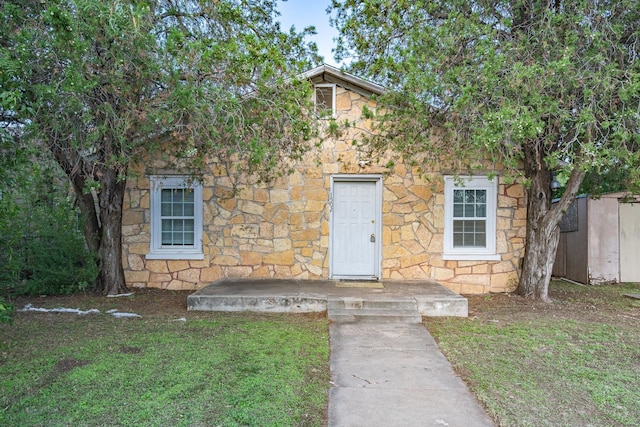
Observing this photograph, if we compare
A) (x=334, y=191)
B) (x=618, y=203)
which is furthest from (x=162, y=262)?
(x=618, y=203)

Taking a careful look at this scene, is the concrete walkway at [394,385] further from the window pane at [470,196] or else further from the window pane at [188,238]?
the window pane at [188,238]

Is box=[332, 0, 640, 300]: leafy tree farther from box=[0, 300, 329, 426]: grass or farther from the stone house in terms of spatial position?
box=[0, 300, 329, 426]: grass

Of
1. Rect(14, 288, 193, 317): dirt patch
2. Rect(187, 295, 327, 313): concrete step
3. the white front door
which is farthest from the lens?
the white front door

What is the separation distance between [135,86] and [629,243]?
35.9ft

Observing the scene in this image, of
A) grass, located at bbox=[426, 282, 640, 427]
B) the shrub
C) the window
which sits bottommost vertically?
grass, located at bbox=[426, 282, 640, 427]

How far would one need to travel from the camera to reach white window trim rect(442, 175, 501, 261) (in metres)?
8.80

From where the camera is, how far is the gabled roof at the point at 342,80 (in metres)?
8.09

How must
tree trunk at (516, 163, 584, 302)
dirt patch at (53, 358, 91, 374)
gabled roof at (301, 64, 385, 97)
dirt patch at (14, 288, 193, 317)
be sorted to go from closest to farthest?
1. dirt patch at (53, 358, 91, 374)
2. dirt patch at (14, 288, 193, 317)
3. gabled roof at (301, 64, 385, 97)
4. tree trunk at (516, 163, 584, 302)

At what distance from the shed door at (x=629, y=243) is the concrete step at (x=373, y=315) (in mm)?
6694

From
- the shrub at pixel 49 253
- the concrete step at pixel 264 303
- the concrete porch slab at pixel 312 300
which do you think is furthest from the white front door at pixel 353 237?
the shrub at pixel 49 253

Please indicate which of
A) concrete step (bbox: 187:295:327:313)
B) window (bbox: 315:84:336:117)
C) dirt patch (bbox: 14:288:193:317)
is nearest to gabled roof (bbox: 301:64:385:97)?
window (bbox: 315:84:336:117)

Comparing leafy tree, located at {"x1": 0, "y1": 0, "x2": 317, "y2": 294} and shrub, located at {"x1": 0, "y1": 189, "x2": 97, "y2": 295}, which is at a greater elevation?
leafy tree, located at {"x1": 0, "y1": 0, "x2": 317, "y2": 294}

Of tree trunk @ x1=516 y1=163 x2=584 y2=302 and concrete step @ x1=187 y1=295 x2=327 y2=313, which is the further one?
tree trunk @ x1=516 y1=163 x2=584 y2=302

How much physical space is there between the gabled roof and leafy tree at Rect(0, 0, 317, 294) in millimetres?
1849
